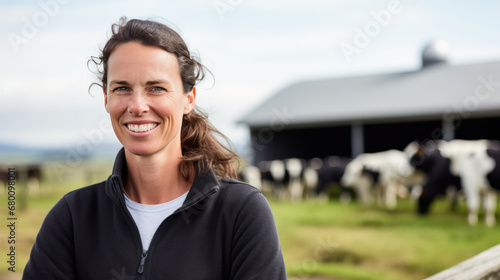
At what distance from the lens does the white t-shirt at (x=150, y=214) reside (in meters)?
1.43

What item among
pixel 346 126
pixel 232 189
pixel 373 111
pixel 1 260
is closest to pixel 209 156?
pixel 232 189

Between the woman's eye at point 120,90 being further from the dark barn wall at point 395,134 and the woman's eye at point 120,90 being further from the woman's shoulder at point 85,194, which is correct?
the dark barn wall at point 395,134

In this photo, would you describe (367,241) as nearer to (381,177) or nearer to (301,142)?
(381,177)

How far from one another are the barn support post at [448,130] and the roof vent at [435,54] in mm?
5094

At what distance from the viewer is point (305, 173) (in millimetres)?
15148

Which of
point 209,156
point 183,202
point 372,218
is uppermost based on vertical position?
point 209,156

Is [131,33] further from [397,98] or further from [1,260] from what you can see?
[397,98]

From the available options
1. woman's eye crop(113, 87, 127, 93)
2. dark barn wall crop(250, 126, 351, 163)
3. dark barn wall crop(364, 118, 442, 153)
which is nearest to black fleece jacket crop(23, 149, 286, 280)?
woman's eye crop(113, 87, 127, 93)

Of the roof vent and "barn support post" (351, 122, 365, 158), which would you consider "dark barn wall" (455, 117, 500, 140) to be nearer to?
"barn support post" (351, 122, 365, 158)

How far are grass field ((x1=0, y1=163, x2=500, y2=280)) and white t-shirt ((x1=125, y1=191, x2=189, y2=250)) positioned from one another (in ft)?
9.62

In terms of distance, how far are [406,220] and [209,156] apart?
327 inches

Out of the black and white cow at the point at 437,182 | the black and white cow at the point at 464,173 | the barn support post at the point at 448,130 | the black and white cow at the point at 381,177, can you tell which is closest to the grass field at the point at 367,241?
→ the black and white cow at the point at 437,182

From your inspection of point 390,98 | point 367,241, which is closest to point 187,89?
point 367,241

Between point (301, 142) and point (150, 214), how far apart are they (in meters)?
17.9
